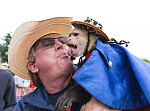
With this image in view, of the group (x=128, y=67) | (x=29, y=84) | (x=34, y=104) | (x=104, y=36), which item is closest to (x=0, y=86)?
(x=34, y=104)

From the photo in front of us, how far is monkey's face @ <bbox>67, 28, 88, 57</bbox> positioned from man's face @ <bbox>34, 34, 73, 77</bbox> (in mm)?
105

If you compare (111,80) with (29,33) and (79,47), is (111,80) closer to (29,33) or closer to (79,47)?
(79,47)

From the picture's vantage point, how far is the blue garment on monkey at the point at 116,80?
0.93 meters

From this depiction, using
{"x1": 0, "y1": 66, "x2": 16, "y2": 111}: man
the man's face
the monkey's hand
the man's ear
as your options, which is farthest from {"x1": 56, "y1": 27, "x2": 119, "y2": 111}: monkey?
{"x1": 0, "y1": 66, "x2": 16, "y2": 111}: man

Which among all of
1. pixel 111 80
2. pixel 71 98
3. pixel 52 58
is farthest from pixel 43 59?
pixel 111 80

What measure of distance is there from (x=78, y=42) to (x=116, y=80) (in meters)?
0.72

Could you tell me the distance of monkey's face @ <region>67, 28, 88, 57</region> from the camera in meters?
1.56

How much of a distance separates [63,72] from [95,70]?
680 mm

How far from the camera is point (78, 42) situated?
1592 millimetres

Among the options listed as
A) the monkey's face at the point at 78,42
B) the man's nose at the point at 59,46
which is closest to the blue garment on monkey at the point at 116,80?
the monkey's face at the point at 78,42

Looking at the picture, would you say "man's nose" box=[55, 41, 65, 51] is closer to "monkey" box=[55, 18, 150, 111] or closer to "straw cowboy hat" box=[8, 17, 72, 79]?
"straw cowboy hat" box=[8, 17, 72, 79]

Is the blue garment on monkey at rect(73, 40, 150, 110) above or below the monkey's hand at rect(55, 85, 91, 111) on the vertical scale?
above

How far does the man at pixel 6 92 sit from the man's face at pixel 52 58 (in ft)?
2.59

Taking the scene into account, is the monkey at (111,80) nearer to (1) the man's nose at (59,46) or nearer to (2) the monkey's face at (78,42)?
(2) the monkey's face at (78,42)
